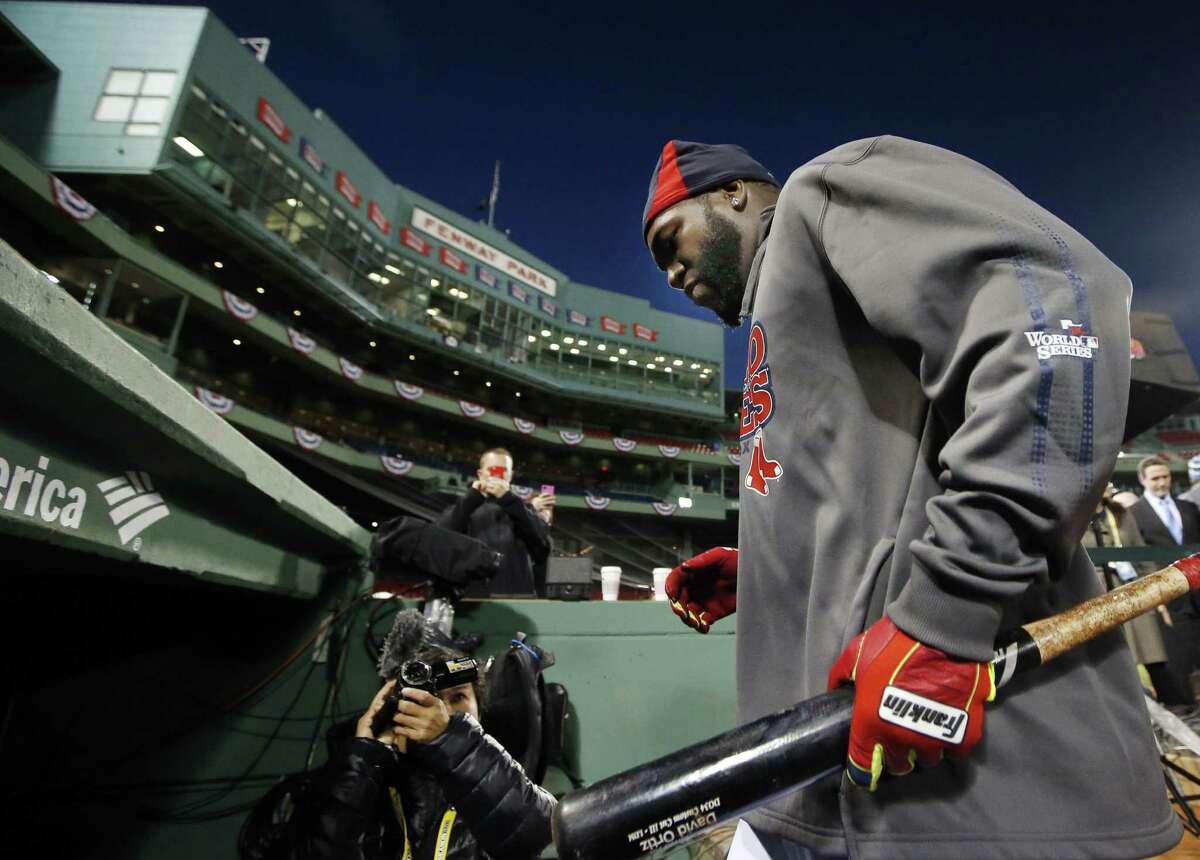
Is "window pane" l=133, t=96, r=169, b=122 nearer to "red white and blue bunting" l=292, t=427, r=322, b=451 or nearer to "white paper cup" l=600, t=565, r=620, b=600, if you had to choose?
"red white and blue bunting" l=292, t=427, r=322, b=451

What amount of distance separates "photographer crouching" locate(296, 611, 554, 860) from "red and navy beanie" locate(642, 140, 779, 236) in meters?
1.71

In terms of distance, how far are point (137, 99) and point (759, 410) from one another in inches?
1016

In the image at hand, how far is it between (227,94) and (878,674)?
88.1 feet

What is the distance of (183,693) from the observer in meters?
3.03

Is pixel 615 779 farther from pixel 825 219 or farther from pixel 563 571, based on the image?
pixel 563 571

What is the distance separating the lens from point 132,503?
1.65 meters

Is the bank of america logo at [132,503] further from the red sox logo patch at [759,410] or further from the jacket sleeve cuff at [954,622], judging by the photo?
the jacket sleeve cuff at [954,622]

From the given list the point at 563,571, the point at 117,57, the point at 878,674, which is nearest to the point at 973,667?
the point at 878,674

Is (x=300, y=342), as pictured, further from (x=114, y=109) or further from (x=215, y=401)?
(x=114, y=109)

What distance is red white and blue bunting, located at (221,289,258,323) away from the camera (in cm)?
1933

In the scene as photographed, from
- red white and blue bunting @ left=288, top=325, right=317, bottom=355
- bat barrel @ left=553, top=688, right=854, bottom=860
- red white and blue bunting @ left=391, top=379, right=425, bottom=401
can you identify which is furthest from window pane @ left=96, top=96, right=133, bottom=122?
bat barrel @ left=553, top=688, right=854, bottom=860

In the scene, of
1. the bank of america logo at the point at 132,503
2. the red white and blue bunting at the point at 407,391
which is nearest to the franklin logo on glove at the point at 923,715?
the bank of america logo at the point at 132,503

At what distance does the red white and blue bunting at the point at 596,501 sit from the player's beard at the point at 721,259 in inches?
1137

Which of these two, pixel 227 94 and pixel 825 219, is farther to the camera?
pixel 227 94
